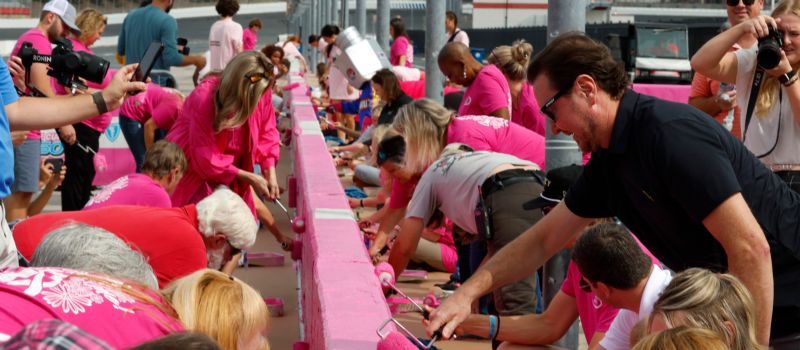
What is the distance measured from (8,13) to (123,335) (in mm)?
81726

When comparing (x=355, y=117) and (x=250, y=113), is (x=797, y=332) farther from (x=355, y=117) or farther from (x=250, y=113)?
(x=355, y=117)

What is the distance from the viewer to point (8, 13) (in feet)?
264

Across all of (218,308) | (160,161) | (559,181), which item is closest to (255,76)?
(160,161)

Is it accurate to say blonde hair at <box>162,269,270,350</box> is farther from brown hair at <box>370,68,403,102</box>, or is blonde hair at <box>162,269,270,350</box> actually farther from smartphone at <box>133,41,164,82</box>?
brown hair at <box>370,68,403,102</box>

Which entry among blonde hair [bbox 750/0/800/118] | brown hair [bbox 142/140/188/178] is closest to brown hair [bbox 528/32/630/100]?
blonde hair [bbox 750/0/800/118]

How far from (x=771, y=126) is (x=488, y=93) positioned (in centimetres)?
366

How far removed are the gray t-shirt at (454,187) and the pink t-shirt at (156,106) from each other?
15.8 feet

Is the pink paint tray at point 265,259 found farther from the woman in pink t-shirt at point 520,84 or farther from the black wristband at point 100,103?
the black wristband at point 100,103

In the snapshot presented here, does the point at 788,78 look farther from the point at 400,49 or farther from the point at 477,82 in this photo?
the point at 400,49

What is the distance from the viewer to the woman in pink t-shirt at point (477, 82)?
8797mm

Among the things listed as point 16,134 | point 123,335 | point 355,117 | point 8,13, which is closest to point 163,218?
point 16,134

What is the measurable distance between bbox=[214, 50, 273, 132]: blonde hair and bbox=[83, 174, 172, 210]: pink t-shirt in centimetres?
85

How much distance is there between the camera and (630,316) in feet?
13.5

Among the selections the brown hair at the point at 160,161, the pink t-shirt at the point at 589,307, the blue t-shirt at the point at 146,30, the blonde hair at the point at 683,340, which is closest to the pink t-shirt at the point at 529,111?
the brown hair at the point at 160,161
